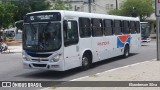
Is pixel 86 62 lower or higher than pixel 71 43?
lower

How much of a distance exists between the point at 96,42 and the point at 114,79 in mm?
5280

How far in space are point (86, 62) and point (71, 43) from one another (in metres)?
1.76

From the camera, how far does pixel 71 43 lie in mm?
13836

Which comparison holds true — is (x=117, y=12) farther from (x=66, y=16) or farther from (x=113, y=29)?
(x=66, y=16)

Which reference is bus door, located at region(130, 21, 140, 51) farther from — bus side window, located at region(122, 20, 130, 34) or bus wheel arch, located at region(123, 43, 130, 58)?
bus side window, located at region(122, 20, 130, 34)

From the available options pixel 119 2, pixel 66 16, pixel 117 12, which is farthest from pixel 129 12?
pixel 66 16

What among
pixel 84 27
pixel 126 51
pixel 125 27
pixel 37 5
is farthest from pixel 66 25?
pixel 37 5

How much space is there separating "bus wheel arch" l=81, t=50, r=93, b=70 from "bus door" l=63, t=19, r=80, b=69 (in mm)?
679

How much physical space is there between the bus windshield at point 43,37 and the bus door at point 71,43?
1.13 ft

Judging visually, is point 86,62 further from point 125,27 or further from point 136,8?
point 136,8

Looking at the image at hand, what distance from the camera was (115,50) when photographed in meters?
18.8

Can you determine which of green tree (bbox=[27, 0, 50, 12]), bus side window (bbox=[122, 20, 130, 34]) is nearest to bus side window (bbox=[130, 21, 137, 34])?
bus side window (bbox=[122, 20, 130, 34])

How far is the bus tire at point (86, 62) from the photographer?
1495cm

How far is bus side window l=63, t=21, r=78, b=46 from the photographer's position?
44.2 ft
